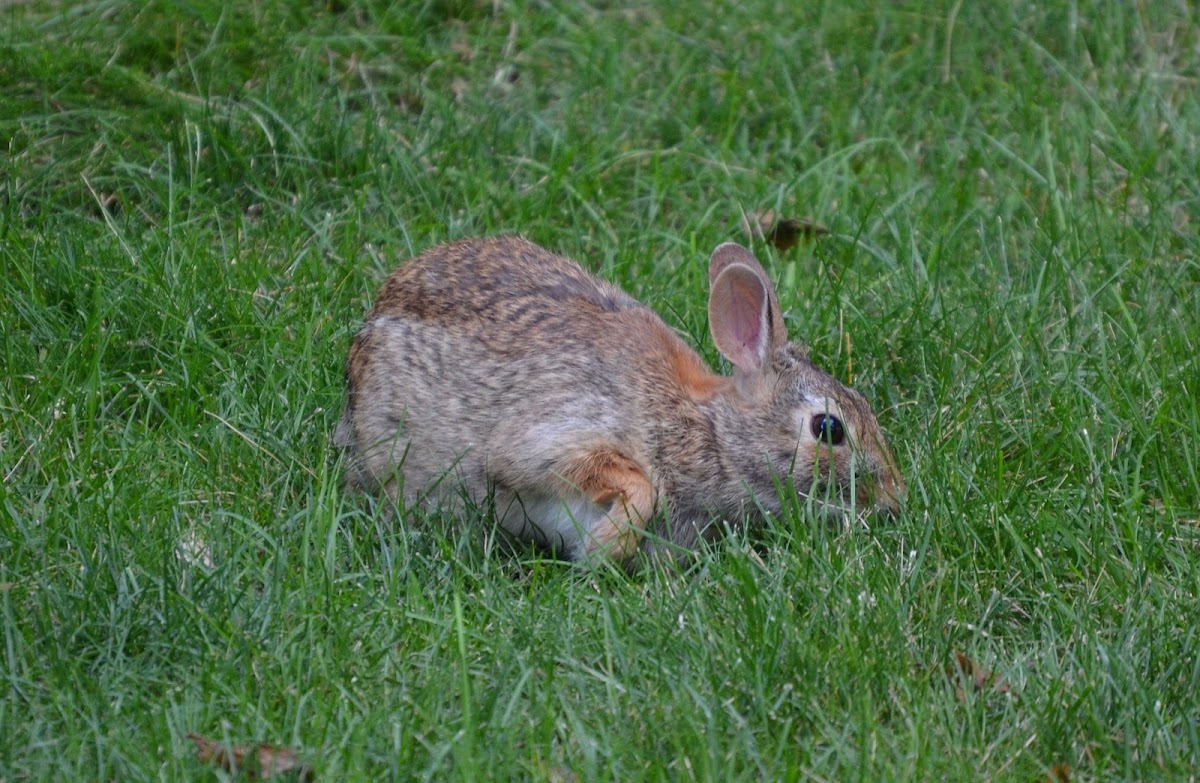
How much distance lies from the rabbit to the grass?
0.56 ft

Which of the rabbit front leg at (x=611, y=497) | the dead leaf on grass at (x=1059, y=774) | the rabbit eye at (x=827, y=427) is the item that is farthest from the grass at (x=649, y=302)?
the rabbit eye at (x=827, y=427)

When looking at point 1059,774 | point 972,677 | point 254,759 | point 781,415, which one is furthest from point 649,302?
point 254,759

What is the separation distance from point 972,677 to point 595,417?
156 centimetres

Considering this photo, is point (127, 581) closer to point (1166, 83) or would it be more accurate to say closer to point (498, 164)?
point (498, 164)

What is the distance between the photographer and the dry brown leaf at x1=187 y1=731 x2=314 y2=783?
3549 mm

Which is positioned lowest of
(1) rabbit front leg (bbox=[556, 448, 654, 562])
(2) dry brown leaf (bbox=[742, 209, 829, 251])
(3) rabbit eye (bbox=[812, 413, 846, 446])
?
(1) rabbit front leg (bbox=[556, 448, 654, 562])

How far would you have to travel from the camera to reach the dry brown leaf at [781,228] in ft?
21.4

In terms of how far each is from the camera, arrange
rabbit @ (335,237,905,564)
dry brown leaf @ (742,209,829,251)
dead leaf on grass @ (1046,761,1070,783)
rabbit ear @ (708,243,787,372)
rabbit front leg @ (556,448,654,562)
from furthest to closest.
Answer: dry brown leaf @ (742,209,829,251) → rabbit ear @ (708,243,787,372) → rabbit @ (335,237,905,564) → rabbit front leg @ (556,448,654,562) → dead leaf on grass @ (1046,761,1070,783)

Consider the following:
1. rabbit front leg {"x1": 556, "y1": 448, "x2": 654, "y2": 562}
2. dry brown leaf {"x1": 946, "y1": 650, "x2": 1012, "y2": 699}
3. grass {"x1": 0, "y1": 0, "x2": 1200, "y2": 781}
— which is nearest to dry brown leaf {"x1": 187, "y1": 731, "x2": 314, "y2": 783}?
grass {"x1": 0, "y1": 0, "x2": 1200, "y2": 781}

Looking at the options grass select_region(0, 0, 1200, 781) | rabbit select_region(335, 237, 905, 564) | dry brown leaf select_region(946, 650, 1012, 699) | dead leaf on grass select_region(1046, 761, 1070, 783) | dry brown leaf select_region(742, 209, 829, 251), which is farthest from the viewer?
dry brown leaf select_region(742, 209, 829, 251)

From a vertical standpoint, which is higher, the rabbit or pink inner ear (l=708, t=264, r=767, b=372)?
pink inner ear (l=708, t=264, r=767, b=372)

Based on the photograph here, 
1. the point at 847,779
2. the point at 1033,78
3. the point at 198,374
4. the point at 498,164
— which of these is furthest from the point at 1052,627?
the point at 1033,78

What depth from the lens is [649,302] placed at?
614 cm

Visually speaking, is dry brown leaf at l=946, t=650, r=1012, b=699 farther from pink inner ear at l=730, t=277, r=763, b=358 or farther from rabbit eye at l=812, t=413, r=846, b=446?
pink inner ear at l=730, t=277, r=763, b=358
